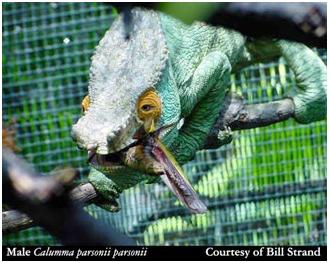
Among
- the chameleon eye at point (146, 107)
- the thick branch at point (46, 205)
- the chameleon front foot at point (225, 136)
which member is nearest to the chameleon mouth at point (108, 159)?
the chameleon eye at point (146, 107)

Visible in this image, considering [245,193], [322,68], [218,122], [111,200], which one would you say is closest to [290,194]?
[245,193]

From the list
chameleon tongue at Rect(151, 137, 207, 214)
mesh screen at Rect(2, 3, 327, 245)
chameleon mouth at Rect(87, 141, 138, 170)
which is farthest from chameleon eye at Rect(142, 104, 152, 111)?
mesh screen at Rect(2, 3, 327, 245)

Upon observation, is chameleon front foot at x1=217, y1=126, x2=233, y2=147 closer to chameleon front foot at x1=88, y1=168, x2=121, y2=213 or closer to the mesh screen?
chameleon front foot at x1=88, y1=168, x2=121, y2=213

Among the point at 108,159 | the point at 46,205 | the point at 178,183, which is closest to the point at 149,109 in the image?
the point at 108,159

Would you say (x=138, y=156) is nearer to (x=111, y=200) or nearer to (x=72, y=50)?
(x=111, y=200)

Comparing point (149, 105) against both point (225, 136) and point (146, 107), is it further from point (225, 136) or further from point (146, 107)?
point (225, 136)

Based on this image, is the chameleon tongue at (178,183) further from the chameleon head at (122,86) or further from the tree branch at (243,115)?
the tree branch at (243,115)
